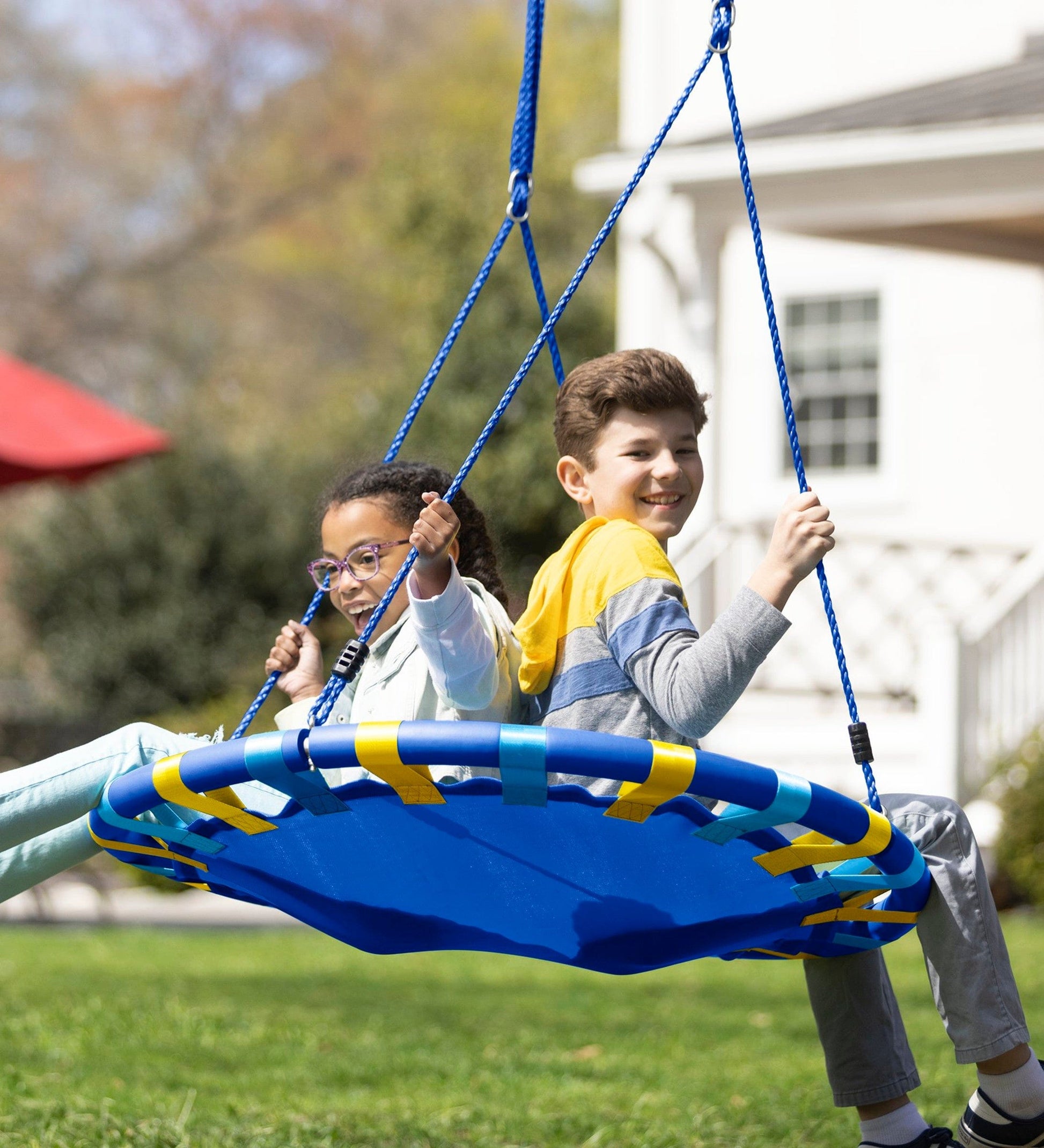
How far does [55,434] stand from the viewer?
8312mm

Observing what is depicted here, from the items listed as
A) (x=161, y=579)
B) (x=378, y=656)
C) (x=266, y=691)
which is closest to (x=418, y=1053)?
(x=378, y=656)

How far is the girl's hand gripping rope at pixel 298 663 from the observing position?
12.0 feet

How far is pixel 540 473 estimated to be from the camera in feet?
57.5

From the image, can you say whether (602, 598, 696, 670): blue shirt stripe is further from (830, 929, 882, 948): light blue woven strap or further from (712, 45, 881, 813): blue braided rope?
(830, 929, 882, 948): light blue woven strap

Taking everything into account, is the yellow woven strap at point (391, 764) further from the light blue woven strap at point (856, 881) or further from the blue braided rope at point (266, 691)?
the light blue woven strap at point (856, 881)

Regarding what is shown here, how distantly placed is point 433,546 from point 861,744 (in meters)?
0.86

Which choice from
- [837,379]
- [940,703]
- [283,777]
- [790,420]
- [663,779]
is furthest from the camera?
[837,379]

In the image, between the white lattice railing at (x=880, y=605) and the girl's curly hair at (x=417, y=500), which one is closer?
the girl's curly hair at (x=417, y=500)

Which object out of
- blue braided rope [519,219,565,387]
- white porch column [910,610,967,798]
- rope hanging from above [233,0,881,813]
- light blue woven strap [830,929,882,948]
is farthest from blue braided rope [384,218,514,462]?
white porch column [910,610,967,798]

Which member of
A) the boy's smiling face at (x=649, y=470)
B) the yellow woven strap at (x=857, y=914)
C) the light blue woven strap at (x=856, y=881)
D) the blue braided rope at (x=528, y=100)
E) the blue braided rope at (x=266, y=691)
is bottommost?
the yellow woven strap at (x=857, y=914)

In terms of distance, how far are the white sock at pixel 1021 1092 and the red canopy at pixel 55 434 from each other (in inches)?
245

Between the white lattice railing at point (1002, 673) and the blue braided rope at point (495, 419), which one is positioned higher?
the blue braided rope at point (495, 419)

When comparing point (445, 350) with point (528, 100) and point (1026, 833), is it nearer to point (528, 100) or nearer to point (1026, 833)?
point (528, 100)

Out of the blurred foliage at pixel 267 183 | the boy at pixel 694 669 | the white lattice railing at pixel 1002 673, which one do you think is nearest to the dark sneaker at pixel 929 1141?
the boy at pixel 694 669
